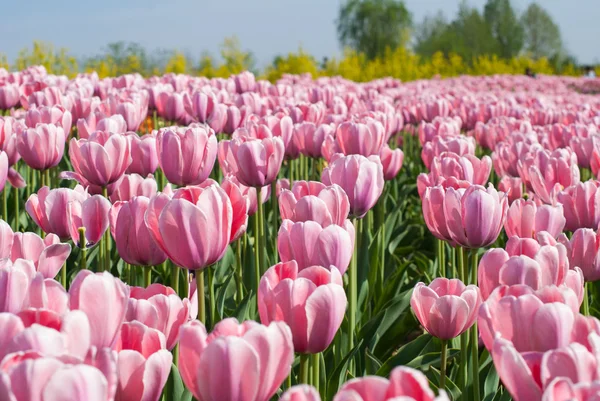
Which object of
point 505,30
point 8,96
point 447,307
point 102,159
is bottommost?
point 447,307

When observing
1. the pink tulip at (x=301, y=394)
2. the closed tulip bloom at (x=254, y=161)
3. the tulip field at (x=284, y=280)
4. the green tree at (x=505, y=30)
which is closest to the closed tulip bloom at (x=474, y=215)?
the tulip field at (x=284, y=280)

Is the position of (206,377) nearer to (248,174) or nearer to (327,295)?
(327,295)

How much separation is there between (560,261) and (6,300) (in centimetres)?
95

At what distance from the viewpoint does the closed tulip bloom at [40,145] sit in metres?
2.56

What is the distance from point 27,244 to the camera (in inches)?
58.9

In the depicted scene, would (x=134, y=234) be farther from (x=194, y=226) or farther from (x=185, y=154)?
(x=185, y=154)

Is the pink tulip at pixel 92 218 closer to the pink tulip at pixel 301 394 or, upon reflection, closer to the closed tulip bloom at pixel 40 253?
the closed tulip bloom at pixel 40 253

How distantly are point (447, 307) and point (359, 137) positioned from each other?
1510 millimetres

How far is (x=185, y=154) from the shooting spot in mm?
2156

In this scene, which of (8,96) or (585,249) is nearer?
(585,249)

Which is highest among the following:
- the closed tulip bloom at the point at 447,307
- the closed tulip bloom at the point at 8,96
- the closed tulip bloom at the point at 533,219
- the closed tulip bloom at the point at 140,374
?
the closed tulip bloom at the point at 8,96

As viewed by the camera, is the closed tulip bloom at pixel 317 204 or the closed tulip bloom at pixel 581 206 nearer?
the closed tulip bloom at pixel 317 204

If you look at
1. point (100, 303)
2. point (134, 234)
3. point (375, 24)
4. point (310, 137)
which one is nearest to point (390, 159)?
point (310, 137)

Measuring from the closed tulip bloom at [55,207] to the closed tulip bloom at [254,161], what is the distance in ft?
1.55
